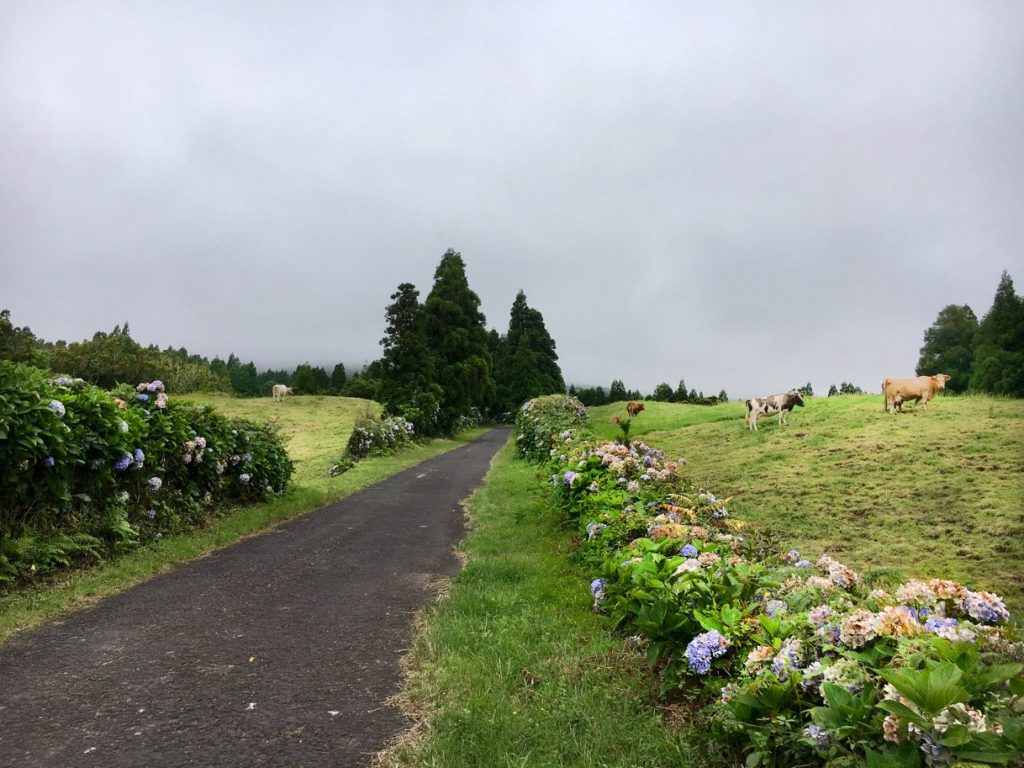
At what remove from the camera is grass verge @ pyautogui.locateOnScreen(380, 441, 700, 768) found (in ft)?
9.09

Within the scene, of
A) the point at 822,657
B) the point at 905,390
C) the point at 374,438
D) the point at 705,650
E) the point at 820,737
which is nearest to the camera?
the point at 820,737

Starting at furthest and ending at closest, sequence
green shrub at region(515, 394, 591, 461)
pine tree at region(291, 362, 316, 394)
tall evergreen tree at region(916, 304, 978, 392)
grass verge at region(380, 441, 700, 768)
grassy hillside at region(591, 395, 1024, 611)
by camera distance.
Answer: pine tree at region(291, 362, 316, 394) → tall evergreen tree at region(916, 304, 978, 392) → green shrub at region(515, 394, 591, 461) → grassy hillside at region(591, 395, 1024, 611) → grass verge at region(380, 441, 700, 768)

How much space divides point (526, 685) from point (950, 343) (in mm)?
56232

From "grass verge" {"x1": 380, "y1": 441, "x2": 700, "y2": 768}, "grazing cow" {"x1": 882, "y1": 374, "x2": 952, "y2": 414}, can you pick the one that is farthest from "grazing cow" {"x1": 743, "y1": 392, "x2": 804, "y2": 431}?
"grass verge" {"x1": 380, "y1": 441, "x2": 700, "y2": 768}

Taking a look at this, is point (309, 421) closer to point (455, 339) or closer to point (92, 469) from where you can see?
point (455, 339)

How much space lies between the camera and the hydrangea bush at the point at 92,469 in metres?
5.40

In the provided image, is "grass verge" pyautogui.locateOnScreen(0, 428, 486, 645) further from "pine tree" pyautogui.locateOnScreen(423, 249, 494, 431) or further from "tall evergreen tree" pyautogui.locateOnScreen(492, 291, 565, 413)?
"tall evergreen tree" pyautogui.locateOnScreen(492, 291, 565, 413)

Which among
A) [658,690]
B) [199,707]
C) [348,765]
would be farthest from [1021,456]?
[199,707]

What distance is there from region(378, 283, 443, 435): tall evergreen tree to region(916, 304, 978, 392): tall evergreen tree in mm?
37843

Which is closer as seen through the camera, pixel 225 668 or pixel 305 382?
pixel 225 668

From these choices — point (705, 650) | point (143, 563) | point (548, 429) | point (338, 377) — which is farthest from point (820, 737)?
point (338, 377)

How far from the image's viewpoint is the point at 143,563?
6223 millimetres

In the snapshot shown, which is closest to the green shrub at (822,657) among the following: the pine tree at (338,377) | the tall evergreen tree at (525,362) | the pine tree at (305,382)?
the tall evergreen tree at (525,362)

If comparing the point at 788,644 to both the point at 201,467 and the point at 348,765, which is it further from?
the point at 201,467
